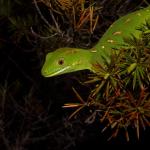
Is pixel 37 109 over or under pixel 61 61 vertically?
under

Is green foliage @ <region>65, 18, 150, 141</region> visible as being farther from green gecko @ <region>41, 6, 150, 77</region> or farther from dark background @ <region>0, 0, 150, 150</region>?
dark background @ <region>0, 0, 150, 150</region>

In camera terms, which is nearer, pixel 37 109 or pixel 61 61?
pixel 61 61

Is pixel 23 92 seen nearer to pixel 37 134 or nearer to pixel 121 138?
pixel 37 134

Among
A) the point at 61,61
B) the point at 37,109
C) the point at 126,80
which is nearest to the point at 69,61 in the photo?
the point at 61,61

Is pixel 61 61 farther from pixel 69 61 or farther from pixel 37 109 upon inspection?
pixel 37 109

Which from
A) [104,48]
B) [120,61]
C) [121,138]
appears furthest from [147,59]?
[121,138]

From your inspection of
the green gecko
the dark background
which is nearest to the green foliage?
the green gecko

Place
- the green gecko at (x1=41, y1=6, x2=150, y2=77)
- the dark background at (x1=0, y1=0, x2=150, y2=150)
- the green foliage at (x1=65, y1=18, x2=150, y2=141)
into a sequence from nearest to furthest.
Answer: the green foliage at (x1=65, y1=18, x2=150, y2=141), the green gecko at (x1=41, y1=6, x2=150, y2=77), the dark background at (x1=0, y1=0, x2=150, y2=150)

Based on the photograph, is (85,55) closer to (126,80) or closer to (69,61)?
(69,61)

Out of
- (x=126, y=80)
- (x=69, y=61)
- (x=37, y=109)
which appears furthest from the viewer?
(x=37, y=109)

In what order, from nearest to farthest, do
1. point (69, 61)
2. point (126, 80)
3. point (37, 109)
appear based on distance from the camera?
point (126, 80) → point (69, 61) → point (37, 109)

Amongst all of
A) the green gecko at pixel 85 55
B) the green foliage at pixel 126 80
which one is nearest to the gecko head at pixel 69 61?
the green gecko at pixel 85 55
